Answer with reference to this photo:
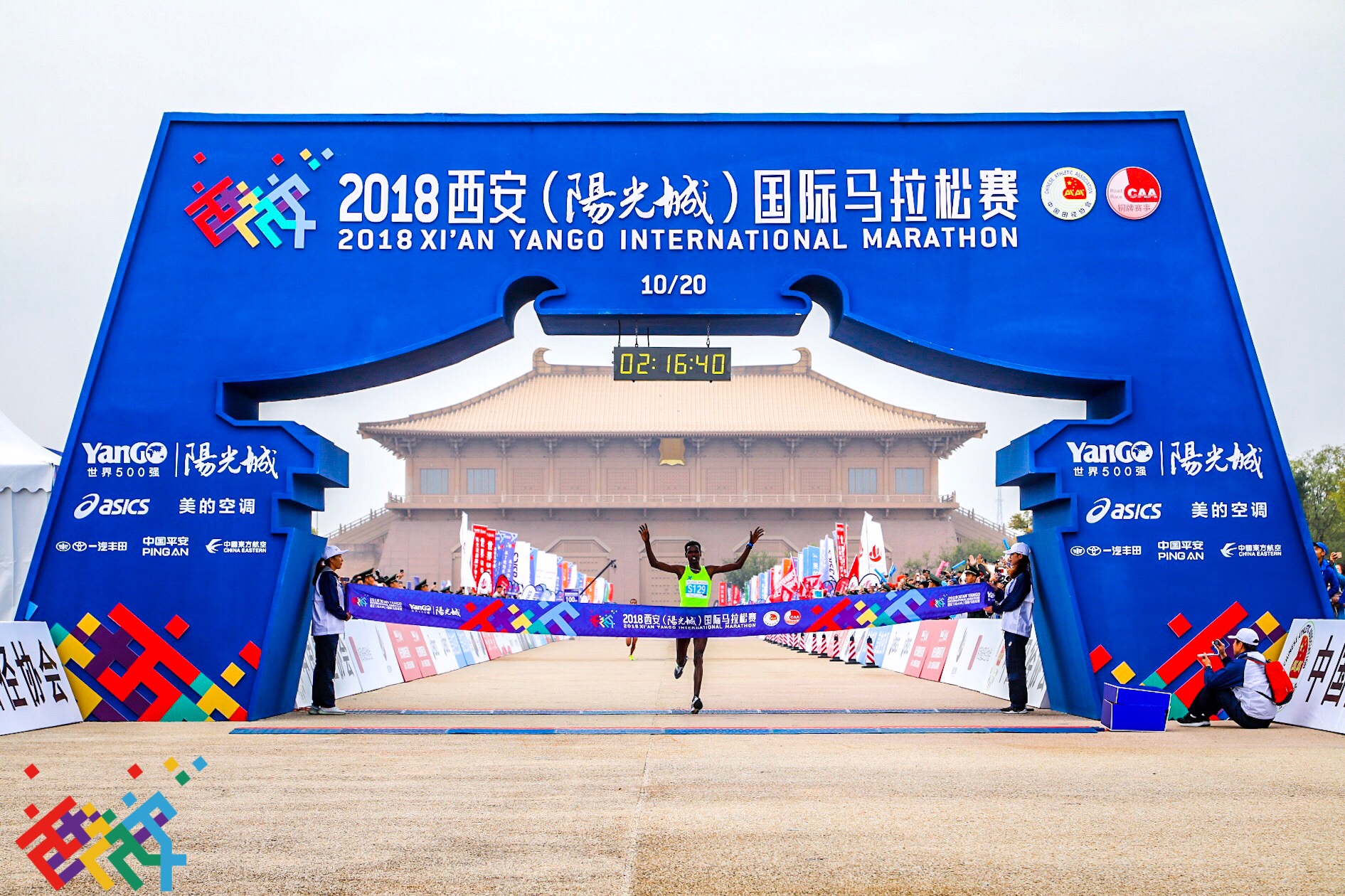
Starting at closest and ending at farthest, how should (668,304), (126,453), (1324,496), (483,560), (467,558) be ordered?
1. (126,453)
2. (668,304)
3. (467,558)
4. (483,560)
5. (1324,496)

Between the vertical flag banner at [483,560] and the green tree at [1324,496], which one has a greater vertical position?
the green tree at [1324,496]

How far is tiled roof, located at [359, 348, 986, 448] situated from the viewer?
69.9m

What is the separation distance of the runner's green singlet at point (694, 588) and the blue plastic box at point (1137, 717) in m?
3.54

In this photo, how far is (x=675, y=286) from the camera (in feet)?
37.5

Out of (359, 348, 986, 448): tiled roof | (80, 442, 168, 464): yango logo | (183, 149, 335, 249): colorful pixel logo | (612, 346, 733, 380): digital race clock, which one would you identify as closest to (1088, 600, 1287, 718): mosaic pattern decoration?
(612, 346, 733, 380): digital race clock

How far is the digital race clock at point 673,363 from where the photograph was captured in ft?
36.0

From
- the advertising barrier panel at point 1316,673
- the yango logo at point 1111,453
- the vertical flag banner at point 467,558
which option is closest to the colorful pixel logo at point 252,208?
the yango logo at point 1111,453

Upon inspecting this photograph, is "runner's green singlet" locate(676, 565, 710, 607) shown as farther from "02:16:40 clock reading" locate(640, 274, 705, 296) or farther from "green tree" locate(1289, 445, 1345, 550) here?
"green tree" locate(1289, 445, 1345, 550)

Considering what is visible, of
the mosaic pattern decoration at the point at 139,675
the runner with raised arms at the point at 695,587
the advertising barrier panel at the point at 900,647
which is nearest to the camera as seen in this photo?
the mosaic pattern decoration at the point at 139,675

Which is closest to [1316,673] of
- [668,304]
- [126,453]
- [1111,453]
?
[1111,453]

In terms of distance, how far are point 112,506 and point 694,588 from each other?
5074mm

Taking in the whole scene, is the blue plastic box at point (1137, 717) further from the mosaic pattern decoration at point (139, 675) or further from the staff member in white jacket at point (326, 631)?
the mosaic pattern decoration at point (139, 675)

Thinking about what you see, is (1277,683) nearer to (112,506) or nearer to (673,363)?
(673,363)

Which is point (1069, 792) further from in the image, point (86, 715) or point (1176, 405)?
point (86, 715)
